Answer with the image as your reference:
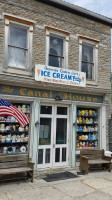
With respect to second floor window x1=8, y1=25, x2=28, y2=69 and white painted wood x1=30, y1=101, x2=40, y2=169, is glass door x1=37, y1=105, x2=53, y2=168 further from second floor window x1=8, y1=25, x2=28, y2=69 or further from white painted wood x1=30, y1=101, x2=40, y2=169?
second floor window x1=8, y1=25, x2=28, y2=69

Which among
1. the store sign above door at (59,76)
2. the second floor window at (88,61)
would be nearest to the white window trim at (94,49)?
the second floor window at (88,61)

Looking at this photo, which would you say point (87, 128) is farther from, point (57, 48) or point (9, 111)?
point (9, 111)

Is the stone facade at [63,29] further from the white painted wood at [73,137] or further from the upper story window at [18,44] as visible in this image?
the white painted wood at [73,137]

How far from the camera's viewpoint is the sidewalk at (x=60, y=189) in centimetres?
529

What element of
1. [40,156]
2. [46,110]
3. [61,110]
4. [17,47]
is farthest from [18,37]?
[40,156]

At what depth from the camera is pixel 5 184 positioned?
618cm

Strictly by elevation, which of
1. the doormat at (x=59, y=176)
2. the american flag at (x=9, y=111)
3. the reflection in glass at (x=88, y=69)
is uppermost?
the reflection in glass at (x=88, y=69)

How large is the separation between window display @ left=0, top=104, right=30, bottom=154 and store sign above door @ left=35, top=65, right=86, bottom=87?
1456 millimetres

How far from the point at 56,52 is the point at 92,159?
5349mm

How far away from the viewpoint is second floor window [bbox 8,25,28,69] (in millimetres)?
7762

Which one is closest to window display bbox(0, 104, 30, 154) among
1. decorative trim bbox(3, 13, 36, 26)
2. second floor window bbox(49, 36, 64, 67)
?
second floor window bbox(49, 36, 64, 67)

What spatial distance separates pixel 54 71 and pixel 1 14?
3185 mm

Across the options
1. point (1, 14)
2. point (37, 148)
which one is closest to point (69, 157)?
point (37, 148)

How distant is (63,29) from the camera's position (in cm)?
882
